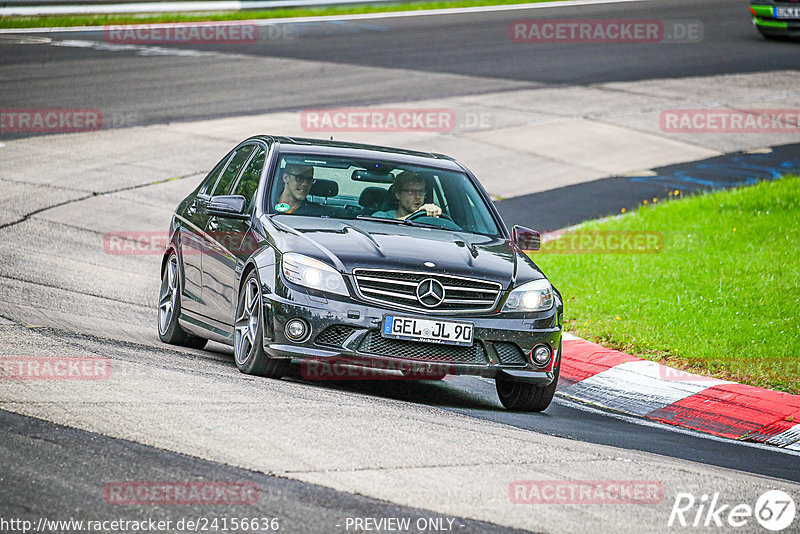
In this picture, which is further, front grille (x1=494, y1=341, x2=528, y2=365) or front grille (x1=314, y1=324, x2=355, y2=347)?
front grille (x1=494, y1=341, x2=528, y2=365)

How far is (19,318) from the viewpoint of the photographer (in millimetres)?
9000

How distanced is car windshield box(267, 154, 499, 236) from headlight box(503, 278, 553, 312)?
971 millimetres

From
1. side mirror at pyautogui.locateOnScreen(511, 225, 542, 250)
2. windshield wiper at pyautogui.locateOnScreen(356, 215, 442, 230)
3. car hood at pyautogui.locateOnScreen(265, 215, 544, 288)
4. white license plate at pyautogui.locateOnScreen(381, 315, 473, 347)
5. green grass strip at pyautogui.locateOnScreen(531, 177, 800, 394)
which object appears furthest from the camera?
green grass strip at pyautogui.locateOnScreen(531, 177, 800, 394)

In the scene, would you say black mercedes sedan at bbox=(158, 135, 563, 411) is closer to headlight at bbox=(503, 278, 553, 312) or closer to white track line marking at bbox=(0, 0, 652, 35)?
headlight at bbox=(503, 278, 553, 312)

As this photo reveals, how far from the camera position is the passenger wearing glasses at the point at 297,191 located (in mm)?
8617

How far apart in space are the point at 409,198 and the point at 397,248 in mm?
1072

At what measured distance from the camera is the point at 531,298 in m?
7.95

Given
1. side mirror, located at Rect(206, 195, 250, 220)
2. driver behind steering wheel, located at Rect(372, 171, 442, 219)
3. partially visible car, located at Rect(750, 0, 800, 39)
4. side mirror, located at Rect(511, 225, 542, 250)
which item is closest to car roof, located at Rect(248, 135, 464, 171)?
driver behind steering wheel, located at Rect(372, 171, 442, 219)

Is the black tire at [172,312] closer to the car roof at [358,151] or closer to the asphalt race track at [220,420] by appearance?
the asphalt race track at [220,420]

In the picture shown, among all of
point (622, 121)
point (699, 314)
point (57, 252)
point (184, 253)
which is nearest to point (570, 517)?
point (184, 253)

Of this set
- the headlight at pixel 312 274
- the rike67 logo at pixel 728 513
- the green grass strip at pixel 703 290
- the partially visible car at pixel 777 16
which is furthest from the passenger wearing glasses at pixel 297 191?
the partially visible car at pixel 777 16

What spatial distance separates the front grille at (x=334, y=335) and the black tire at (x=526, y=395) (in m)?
1.29

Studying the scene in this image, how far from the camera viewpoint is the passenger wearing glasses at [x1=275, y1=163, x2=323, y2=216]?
8.62 metres

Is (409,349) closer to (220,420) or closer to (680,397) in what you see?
(220,420)
